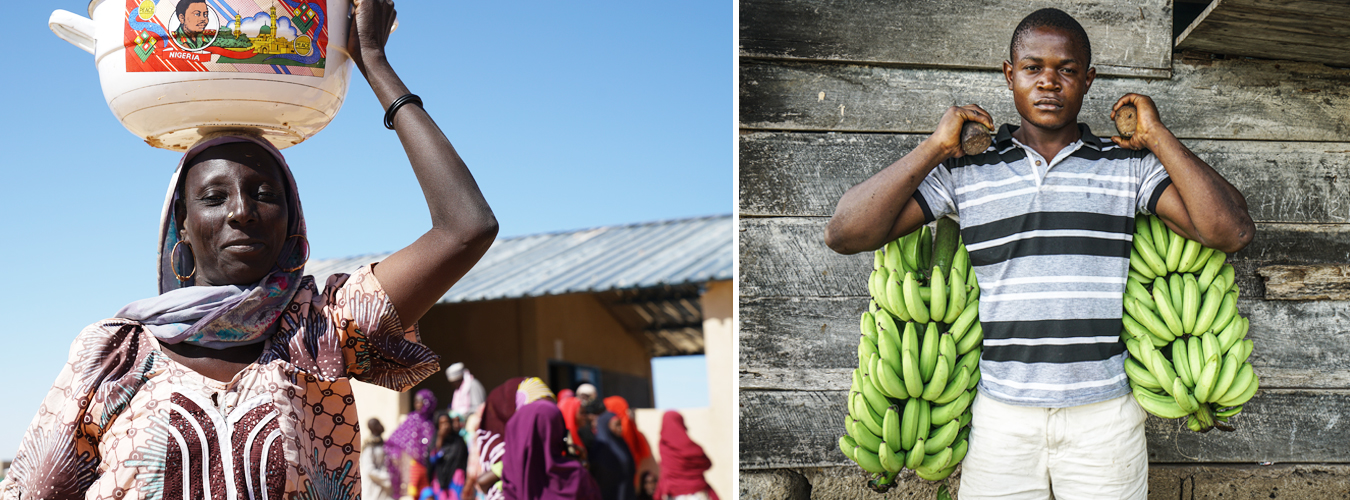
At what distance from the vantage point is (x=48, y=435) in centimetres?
168

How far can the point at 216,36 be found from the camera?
1.70m

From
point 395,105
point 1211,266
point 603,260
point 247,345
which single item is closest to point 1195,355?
point 1211,266

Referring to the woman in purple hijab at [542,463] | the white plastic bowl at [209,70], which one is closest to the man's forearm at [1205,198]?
the white plastic bowl at [209,70]

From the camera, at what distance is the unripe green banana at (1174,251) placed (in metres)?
2.33

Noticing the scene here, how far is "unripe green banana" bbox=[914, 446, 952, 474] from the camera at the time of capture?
2.40 metres

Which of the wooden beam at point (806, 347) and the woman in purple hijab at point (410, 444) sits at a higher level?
the wooden beam at point (806, 347)

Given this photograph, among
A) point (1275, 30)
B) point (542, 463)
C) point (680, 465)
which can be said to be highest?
point (1275, 30)

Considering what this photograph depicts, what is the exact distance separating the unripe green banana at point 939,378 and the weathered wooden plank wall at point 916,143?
54 centimetres

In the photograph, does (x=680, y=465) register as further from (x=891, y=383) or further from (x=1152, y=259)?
(x=1152, y=259)

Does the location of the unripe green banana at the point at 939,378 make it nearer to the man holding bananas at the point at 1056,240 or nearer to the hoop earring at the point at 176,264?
the man holding bananas at the point at 1056,240

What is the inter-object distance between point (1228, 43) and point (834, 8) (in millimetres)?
1199

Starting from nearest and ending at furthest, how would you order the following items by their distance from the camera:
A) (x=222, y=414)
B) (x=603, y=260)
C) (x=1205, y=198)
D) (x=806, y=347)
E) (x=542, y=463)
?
(x=222, y=414) < (x=1205, y=198) < (x=806, y=347) < (x=542, y=463) < (x=603, y=260)

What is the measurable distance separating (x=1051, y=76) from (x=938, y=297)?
0.61 meters

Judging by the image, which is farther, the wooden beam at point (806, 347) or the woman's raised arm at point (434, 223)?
the wooden beam at point (806, 347)
